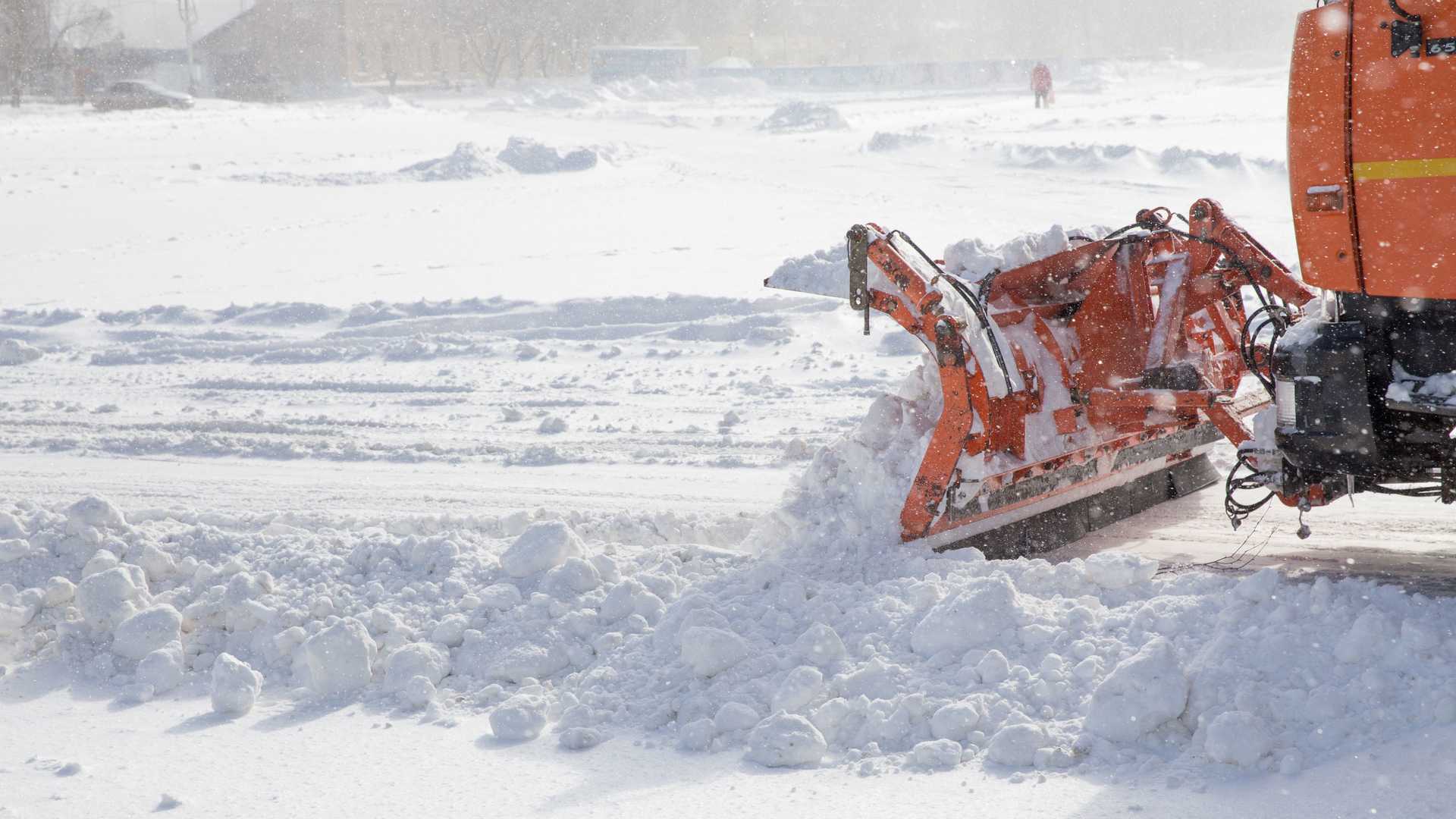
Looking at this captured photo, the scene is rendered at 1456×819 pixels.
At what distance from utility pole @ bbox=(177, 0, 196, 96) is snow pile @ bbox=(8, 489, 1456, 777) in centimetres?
4558

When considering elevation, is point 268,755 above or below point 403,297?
below


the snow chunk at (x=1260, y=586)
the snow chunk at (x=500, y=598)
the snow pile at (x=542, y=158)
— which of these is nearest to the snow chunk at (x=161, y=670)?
the snow chunk at (x=500, y=598)

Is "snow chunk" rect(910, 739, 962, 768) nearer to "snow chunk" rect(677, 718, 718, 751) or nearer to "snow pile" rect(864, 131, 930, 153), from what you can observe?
"snow chunk" rect(677, 718, 718, 751)

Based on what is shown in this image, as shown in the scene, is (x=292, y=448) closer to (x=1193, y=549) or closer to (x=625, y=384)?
(x=625, y=384)

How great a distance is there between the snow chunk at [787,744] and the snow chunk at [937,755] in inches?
10.6

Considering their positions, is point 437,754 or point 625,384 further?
point 625,384

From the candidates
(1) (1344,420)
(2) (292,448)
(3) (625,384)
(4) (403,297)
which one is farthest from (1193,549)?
(4) (403,297)

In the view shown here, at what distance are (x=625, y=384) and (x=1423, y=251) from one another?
547 centimetres

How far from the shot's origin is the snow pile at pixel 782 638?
12.2 ft

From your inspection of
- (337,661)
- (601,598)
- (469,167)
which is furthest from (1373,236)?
(469,167)

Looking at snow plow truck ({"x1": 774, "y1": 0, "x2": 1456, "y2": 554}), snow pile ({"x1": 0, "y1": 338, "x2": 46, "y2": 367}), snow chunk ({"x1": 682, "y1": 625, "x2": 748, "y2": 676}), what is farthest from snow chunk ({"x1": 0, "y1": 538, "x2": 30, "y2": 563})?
snow pile ({"x1": 0, "y1": 338, "x2": 46, "y2": 367})

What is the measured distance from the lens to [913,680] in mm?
4047

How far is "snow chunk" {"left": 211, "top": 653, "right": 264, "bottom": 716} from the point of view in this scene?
14.3 feet

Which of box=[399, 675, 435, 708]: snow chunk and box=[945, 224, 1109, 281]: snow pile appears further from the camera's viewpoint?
box=[945, 224, 1109, 281]: snow pile
